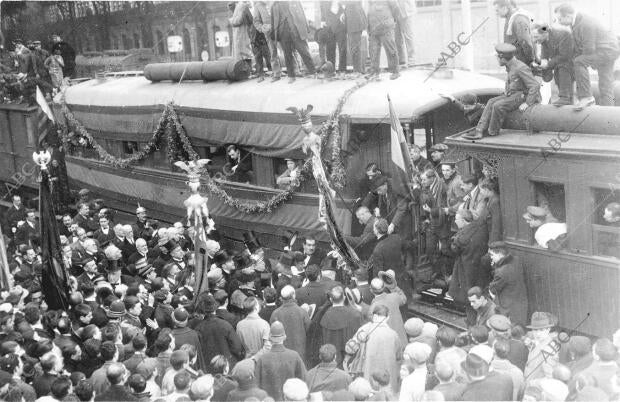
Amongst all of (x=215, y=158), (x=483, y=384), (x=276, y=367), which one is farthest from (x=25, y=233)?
(x=483, y=384)

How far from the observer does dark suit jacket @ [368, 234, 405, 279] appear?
30.1 ft

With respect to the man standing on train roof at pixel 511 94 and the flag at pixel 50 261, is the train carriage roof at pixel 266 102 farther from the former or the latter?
the flag at pixel 50 261

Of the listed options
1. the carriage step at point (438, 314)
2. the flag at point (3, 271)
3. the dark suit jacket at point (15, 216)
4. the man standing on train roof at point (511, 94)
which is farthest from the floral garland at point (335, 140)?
the dark suit jacket at point (15, 216)

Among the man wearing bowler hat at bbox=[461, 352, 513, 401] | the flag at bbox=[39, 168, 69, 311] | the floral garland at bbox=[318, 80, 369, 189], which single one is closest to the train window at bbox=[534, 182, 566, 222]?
the man wearing bowler hat at bbox=[461, 352, 513, 401]

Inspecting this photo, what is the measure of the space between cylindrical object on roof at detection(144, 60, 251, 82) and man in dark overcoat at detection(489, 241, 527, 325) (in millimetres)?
6345

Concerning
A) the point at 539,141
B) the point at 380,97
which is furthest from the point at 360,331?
the point at 380,97

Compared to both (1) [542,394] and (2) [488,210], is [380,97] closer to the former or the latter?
(2) [488,210]

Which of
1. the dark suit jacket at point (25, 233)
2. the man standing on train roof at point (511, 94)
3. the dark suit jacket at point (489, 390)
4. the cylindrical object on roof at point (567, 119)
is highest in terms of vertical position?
the man standing on train roof at point (511, 94)

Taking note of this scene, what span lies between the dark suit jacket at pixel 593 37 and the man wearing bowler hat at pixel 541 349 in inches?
131

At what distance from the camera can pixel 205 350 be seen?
7.57 meters

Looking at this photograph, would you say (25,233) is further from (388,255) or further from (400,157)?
(400,157)

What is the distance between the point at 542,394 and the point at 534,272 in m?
2.99

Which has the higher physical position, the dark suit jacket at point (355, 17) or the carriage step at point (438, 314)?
the dark suit jacket at point (355, 17)

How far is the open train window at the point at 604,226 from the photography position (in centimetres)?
736
